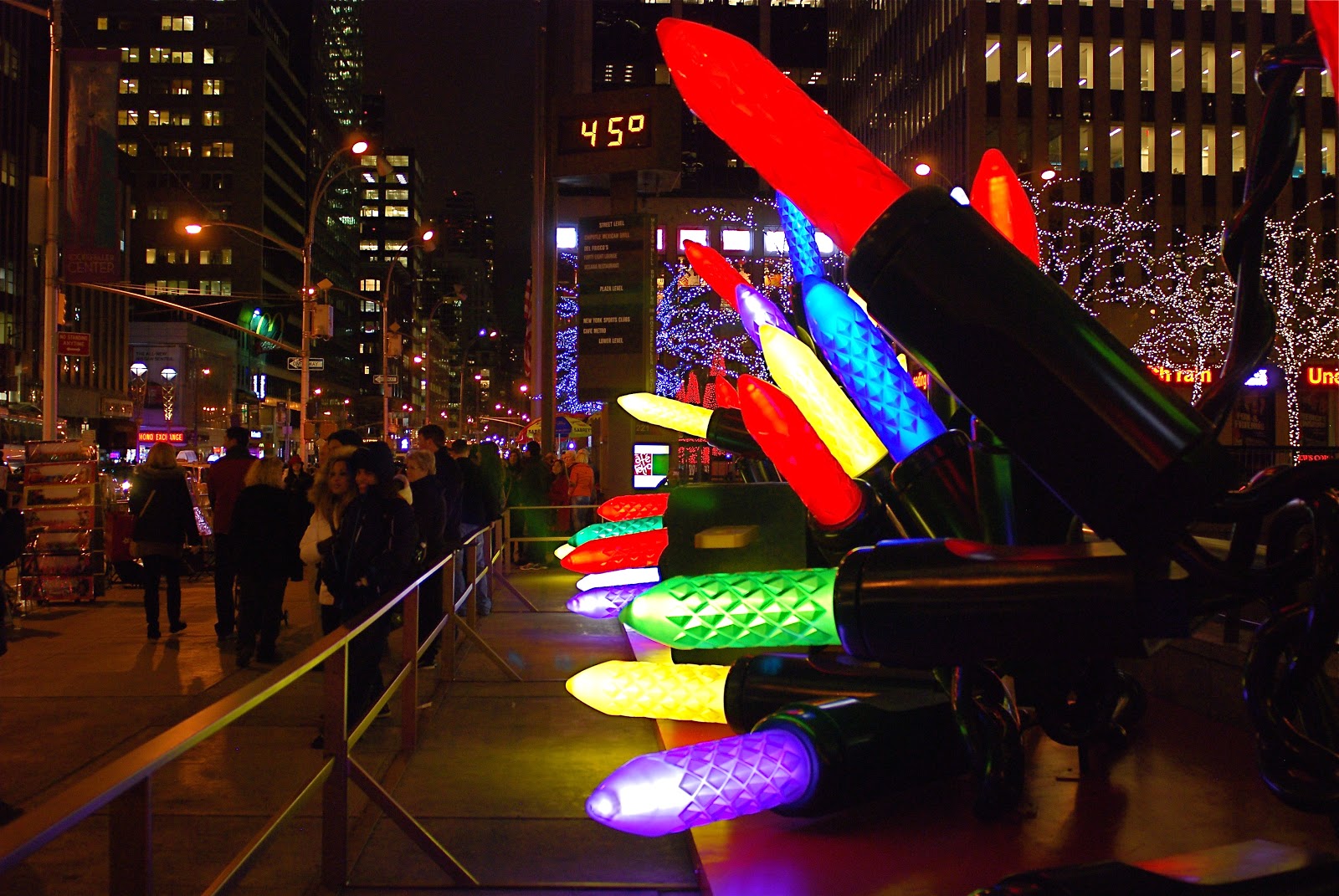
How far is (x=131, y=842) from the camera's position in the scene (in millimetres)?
2383

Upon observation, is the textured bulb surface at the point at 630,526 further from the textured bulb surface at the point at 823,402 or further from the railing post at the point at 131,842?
the railing post at the point at 131,842

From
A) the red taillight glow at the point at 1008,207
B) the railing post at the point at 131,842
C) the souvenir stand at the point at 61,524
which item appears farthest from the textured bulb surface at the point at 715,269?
the souvenir stand at the point at 61,524

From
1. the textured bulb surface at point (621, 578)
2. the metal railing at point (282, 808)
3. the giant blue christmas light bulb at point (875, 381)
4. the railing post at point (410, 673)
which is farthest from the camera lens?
the textured bulb surface at point (621, 578)

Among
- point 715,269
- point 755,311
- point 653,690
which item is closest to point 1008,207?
point 755,311

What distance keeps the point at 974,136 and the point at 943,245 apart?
48516 millimetres

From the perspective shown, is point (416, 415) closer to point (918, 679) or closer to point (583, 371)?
point (583, 371)

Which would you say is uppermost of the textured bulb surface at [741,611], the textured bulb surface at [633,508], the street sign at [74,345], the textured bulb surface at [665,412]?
the street sign at [74,345]

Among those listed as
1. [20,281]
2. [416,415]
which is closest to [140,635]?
[20,281]

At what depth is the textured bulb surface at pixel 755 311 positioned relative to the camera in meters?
4.24

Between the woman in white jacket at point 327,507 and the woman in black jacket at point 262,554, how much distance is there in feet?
5.43

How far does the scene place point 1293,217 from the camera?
136ft

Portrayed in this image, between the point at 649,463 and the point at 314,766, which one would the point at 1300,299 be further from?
the point at 314,766

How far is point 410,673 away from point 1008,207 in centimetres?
405

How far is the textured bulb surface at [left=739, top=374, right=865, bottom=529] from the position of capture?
3.99 meters
